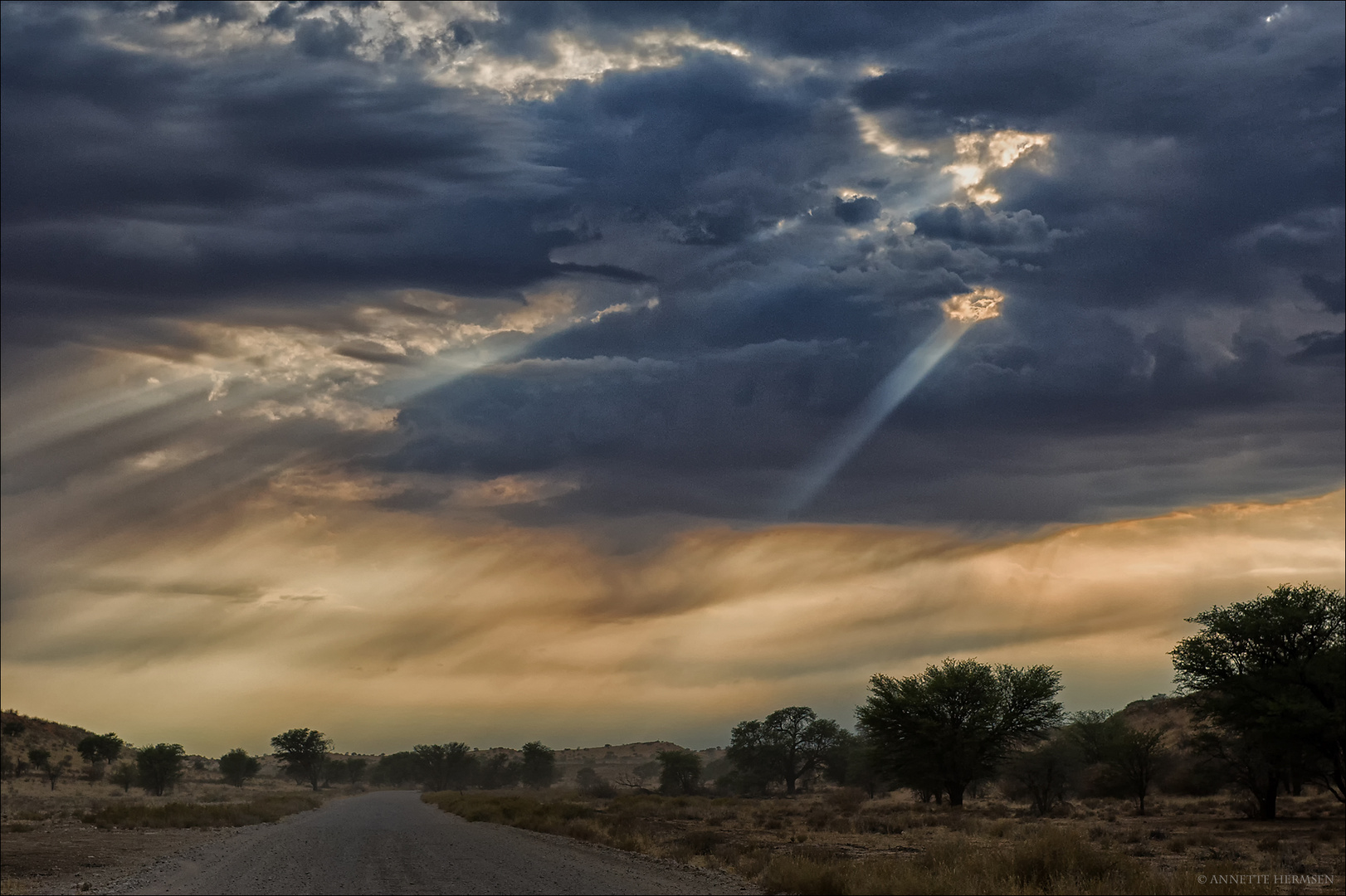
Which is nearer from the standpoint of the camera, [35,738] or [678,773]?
[678,773]

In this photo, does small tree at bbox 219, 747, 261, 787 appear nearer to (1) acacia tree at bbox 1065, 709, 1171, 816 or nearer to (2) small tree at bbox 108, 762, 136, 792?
(2) small tree at bbox 108, 762, 136, 792

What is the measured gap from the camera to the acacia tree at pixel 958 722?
2638 inches

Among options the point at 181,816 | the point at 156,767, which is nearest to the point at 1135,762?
the point at 181,816

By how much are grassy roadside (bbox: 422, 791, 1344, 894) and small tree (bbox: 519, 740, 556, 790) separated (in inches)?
4914

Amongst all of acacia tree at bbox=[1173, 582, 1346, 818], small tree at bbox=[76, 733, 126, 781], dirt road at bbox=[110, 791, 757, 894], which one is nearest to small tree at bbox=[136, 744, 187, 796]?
small tree at bbox=[76, 733, 126, 781]

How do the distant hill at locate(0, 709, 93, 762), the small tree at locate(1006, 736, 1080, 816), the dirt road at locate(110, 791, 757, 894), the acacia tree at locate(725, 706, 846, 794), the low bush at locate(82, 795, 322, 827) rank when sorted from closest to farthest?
the dirt road at locate(110, 791, 757, 894), the low bush at locate(82, 795, 322, 827), the small tree at locate(1006, 736, 1080, 816), the acacia tree at locate(725, 706, 846, 794), the distant hill at locate(0, 709, 93, 762)

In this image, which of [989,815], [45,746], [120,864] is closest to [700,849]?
[120,864]

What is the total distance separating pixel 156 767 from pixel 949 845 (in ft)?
437

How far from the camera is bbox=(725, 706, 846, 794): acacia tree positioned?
4825 inches

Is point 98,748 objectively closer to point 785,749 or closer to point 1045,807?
point 785,749

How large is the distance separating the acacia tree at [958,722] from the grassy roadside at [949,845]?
2836mm

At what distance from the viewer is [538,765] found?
197375 millimetres

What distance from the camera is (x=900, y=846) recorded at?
1494 inches

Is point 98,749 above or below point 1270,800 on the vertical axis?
below
